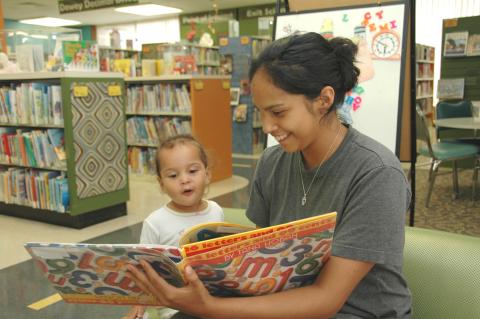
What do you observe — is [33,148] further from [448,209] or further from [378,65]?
[448,209]

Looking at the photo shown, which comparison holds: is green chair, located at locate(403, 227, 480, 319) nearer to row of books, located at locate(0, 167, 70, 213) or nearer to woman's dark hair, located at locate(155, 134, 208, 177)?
Result: woman's dark hair, located at locate(155, 134, 208, 177)

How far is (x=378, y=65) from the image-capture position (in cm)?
A: 232

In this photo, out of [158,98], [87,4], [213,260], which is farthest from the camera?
[87,4]

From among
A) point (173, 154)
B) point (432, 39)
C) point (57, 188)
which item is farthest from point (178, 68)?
point (432, 39)

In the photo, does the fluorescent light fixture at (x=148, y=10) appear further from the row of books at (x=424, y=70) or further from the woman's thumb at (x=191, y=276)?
the woman's thumb at (x=191, y=276)

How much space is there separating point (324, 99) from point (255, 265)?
1.39 feet

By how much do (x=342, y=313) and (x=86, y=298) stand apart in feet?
2.08

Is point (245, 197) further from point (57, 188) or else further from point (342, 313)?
point (342, 313)

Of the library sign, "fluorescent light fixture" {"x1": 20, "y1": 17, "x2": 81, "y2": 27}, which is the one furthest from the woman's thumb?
"fluorescent light fixture" {"x1": 20, "y1": 17, "x2": 81, "y2": 27}

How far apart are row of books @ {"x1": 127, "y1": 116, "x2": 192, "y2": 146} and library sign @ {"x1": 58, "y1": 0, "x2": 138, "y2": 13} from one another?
4026 mm

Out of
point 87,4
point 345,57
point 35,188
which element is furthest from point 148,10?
point 345,57

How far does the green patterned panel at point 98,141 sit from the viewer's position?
3.88m

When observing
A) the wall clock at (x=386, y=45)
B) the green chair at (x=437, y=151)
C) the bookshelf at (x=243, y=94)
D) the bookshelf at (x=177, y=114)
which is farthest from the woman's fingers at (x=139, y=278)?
the bookshelf at (x=243, y=94)

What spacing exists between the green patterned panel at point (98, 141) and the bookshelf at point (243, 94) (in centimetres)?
342
